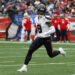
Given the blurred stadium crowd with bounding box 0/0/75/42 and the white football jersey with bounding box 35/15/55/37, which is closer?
the white football jersey with bounding box 35/15/55/37

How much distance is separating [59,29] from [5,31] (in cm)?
308

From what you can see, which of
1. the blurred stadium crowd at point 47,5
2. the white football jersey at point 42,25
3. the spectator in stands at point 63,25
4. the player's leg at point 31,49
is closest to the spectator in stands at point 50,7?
the blurred stadium crowd at point 47,5

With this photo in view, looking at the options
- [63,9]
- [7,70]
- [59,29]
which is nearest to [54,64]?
[7,70]

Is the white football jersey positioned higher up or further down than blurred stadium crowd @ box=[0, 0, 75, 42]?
higher up

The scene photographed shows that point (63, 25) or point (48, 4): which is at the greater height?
point (63, 25)

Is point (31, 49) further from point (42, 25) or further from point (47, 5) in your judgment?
point (47, 5)

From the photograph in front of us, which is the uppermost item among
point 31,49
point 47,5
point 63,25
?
point 31,49

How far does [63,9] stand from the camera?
26891 mm

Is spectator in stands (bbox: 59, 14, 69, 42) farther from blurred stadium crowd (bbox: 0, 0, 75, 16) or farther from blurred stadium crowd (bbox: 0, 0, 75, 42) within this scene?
blurred stadium crowd (bbox: 0, 0, 75, 16)

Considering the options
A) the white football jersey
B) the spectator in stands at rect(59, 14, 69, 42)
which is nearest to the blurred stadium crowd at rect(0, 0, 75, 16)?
the spectator in stands at rect(59, 14, 69, 42)

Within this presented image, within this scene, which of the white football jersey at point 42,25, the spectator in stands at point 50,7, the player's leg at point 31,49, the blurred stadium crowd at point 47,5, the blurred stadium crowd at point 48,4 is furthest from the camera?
the spectator in stands at point 50,7

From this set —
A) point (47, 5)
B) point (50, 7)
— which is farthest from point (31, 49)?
point (47, 5)

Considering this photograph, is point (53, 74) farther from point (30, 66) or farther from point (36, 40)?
point (30, 66)

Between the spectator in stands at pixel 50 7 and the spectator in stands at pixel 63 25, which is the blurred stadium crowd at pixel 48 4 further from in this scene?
the spectator in stands at pixel 63 25
